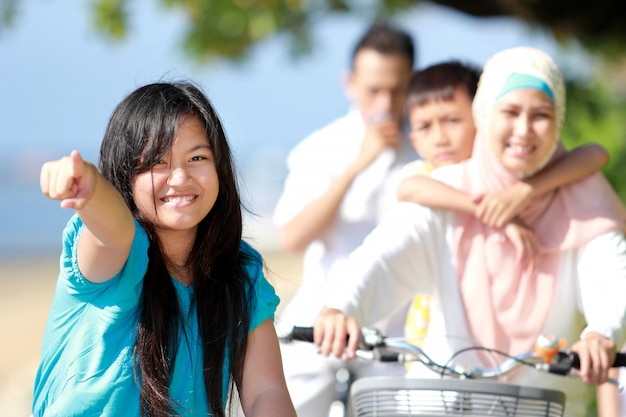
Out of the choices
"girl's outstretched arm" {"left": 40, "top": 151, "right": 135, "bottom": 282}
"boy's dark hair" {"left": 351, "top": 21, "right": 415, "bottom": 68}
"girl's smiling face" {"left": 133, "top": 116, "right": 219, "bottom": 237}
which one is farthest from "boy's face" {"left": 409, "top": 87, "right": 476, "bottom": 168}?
"girl's outstretched arm" {"left": 40, "top": 151, "right": 135, "bottom": 282}

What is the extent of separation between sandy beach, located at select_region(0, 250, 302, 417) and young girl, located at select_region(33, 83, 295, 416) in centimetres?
34

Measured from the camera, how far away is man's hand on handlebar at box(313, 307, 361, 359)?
319 centimetres

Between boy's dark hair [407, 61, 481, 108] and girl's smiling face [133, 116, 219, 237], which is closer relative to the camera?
girl's smiling face [133, 116, 219, 237]

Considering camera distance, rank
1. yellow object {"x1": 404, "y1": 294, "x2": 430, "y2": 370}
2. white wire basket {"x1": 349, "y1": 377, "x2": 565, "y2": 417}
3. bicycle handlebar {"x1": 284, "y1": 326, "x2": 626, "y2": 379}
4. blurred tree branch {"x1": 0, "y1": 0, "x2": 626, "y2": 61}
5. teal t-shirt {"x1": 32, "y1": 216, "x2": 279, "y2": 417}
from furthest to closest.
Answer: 1. blurred tree branch {"x1": 0, "y1": 0, "x2": 626, "y2": 61}
2. yellow object {"x1": 404, "y1": 294, "x2": 430, "y2": 370}
3. bicycle handlebar {"x1": 284, "y1": 326, "x2": 626, "y2": 379}
4. white wire basket {"x1": 349, "y1": 377, "x2": 565, "y2": 417}
5. teal t-shirt {"x1": 32, "y1": 216, "x2": 279, "y2": 417}

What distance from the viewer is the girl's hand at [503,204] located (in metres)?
3.67

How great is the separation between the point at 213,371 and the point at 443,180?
1.33 m

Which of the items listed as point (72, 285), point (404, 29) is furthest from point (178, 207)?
point (404, 29)

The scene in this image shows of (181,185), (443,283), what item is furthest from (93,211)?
(443,283)

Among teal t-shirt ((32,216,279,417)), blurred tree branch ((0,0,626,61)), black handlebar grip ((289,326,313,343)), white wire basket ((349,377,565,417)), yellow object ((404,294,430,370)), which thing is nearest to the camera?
teal t-shirt ((32,216,279,417))

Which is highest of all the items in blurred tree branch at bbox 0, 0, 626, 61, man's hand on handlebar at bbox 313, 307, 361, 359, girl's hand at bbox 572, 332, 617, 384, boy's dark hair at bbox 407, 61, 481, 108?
blurred tree branch at bbox 0, 0, 626, 61

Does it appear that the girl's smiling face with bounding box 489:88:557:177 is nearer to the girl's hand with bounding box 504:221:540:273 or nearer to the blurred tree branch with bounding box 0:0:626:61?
the girl's hand with bounding box 504:221:540:273

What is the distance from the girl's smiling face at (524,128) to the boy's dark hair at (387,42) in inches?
54.0

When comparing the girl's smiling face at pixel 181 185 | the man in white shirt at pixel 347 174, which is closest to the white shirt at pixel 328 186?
the man in white shirt at pixel 347 174

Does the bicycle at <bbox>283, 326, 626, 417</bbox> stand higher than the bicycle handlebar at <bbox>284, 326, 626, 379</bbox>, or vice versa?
the bicycle handlebar at <bbox>284, 326, 626, 379</bbox>
